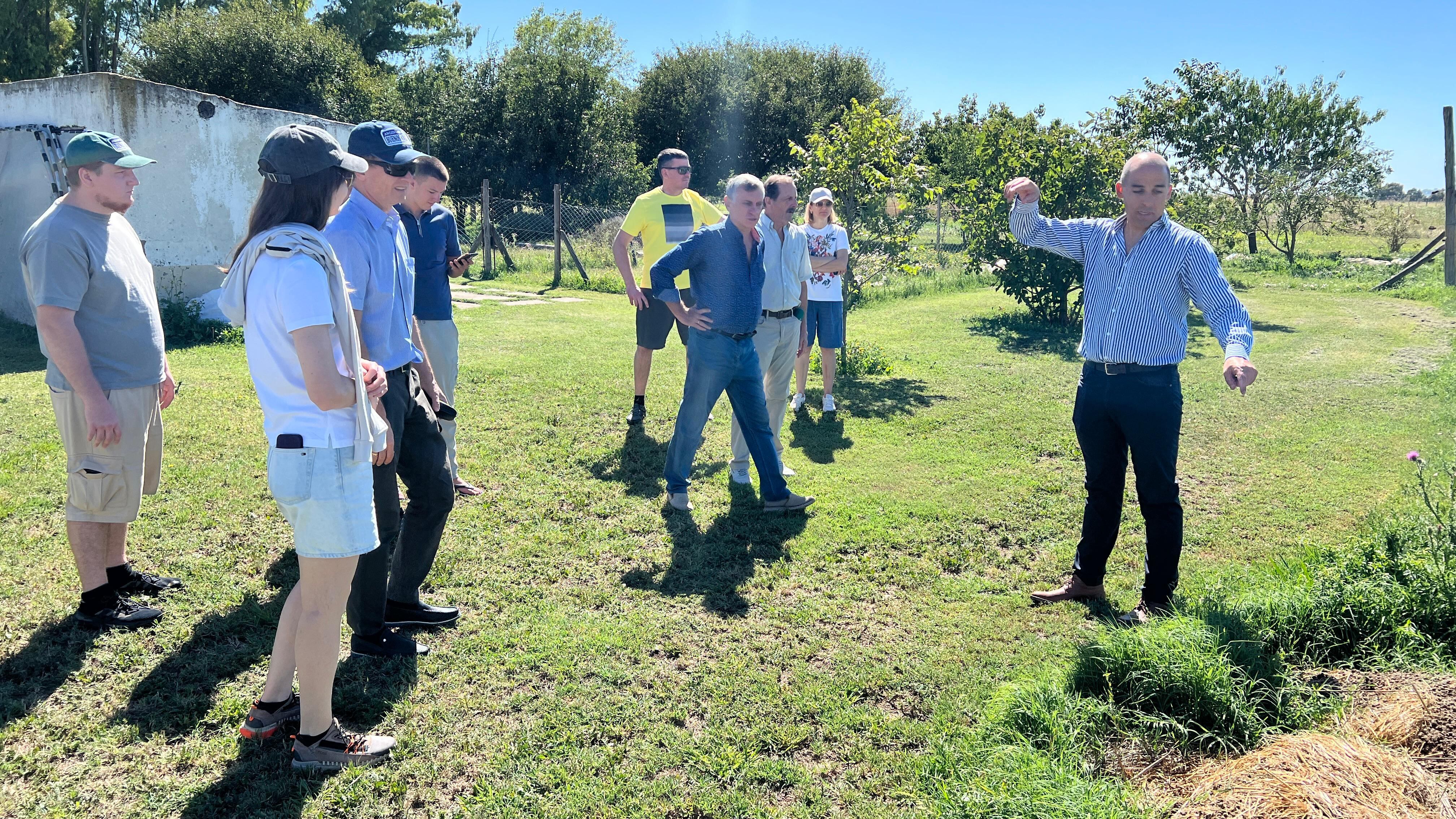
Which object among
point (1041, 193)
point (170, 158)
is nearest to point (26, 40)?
point (170, 158)

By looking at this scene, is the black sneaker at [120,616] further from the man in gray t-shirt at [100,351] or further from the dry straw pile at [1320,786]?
the dry straw pile at [1320,786]

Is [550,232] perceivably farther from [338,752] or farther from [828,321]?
[338,752]

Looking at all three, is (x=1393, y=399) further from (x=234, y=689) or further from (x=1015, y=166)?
(x=234, y=689)

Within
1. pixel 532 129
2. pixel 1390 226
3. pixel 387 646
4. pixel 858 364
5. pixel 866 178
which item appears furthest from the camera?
pixel 532 129

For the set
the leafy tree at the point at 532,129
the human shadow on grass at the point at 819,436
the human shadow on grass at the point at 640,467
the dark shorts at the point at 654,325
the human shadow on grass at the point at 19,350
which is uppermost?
the leafy tree at the point at 532,129

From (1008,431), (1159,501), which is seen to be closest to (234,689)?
(1159,501)

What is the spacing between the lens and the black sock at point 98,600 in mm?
3777

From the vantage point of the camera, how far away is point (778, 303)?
238 inches

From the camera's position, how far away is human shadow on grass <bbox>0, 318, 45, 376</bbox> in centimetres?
877

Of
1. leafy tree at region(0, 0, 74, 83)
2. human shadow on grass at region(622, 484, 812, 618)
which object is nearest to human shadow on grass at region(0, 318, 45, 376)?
human shadow on grass at region(622, 484, 812, 618)

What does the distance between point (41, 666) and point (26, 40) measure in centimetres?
3729

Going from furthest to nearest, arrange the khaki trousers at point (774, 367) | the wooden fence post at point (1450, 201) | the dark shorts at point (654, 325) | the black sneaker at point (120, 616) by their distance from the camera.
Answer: the wooden fence post at point (1450, 201), the dark shorts at point (654, 325), the khaki trousers at point (774, 367), the black sneaker at point (120, 616)

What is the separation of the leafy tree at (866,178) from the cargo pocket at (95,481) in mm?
7055


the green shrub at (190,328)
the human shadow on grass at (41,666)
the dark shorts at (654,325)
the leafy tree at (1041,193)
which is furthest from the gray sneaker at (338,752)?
the leafy tree at (1041,193)
